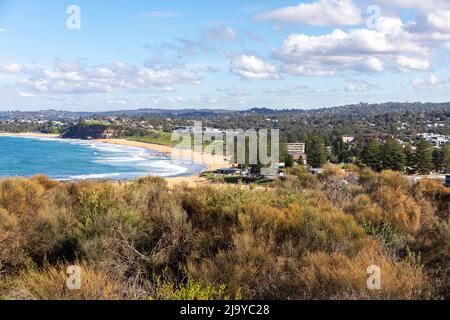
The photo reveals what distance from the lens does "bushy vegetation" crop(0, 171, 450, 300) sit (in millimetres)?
5082

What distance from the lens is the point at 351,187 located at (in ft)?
51.6

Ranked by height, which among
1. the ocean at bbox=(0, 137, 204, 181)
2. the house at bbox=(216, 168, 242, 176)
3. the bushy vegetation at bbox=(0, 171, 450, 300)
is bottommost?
the house at bbox=(216, 168, 242, 176)

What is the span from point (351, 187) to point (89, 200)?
392 inches

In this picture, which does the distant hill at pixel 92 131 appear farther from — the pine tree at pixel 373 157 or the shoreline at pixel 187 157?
the pine tree at pixel 373 157

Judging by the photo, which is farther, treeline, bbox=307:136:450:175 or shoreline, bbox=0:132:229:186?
treeline, bbox=307:136:450:175

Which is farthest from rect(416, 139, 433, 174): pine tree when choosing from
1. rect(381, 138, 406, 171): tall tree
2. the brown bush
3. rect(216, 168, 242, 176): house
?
the brown bush

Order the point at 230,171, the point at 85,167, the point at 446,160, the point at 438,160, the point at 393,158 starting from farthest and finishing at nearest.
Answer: the point at 85,167 < the point at 230,171 < the point at 438,160 < the point at 446,160 < the point at 393,158

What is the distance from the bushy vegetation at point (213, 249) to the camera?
5082mm

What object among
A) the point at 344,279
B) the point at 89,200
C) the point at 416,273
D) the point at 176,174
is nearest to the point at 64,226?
the point at 89,200

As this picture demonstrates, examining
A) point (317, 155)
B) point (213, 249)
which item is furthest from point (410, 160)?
point (213, 249)

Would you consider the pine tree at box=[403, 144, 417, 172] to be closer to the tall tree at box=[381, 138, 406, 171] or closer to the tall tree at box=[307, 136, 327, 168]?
the tall tree at box=[381, 138, 406, 171]

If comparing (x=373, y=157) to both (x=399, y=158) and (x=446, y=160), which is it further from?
(x=446, y=160)

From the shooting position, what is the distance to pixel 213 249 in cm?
713
